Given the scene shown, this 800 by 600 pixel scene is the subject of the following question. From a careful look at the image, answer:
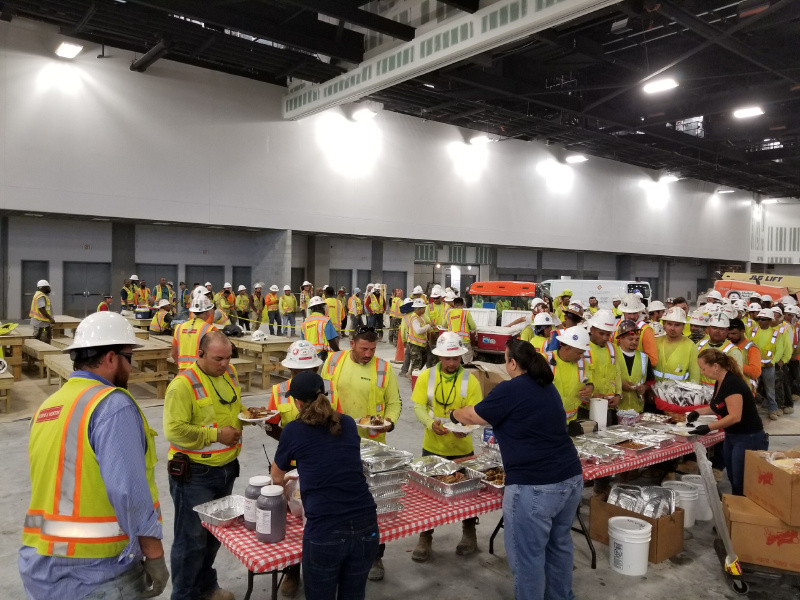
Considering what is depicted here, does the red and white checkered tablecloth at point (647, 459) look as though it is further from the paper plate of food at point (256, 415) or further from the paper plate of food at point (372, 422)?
the paper plate of food at point (256, 415)

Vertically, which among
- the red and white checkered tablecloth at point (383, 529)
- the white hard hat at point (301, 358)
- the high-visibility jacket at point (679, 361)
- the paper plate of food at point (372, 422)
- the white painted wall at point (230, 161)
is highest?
the white painted wall at point (230, 161)

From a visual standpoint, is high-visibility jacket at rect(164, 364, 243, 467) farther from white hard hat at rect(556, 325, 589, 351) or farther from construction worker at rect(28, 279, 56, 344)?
construction worker at rect(28, 279, 56, 344)

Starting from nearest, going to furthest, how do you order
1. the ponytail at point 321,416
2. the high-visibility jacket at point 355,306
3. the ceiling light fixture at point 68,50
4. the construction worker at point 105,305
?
the ponytail at point 321,416
the construction worker at point 105,305
the ceiling light fixture at point 68,50
the high-visibility jacket at point 355,306

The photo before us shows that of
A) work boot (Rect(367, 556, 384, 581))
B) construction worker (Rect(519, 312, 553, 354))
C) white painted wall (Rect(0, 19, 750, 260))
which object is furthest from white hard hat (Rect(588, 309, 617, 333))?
white painted wall (Rect(0, 19, 750, 260))

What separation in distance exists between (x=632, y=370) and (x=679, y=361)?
0.50 metres

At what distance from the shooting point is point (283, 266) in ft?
68.3

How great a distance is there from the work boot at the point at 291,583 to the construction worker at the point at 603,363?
3361 millimetres

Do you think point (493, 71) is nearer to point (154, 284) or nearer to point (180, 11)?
point (180, 11)

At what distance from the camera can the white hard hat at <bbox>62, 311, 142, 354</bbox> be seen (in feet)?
7.89

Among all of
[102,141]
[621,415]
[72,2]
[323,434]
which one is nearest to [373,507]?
[323,434]

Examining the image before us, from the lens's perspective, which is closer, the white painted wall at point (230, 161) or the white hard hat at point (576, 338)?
the white hard hat at point (576, 338)

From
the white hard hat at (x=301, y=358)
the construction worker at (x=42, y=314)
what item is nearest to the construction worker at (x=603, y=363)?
the white hard hat at (x=301, y=358)

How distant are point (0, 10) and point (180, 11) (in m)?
5.96

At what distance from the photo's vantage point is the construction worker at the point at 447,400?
186 inches
